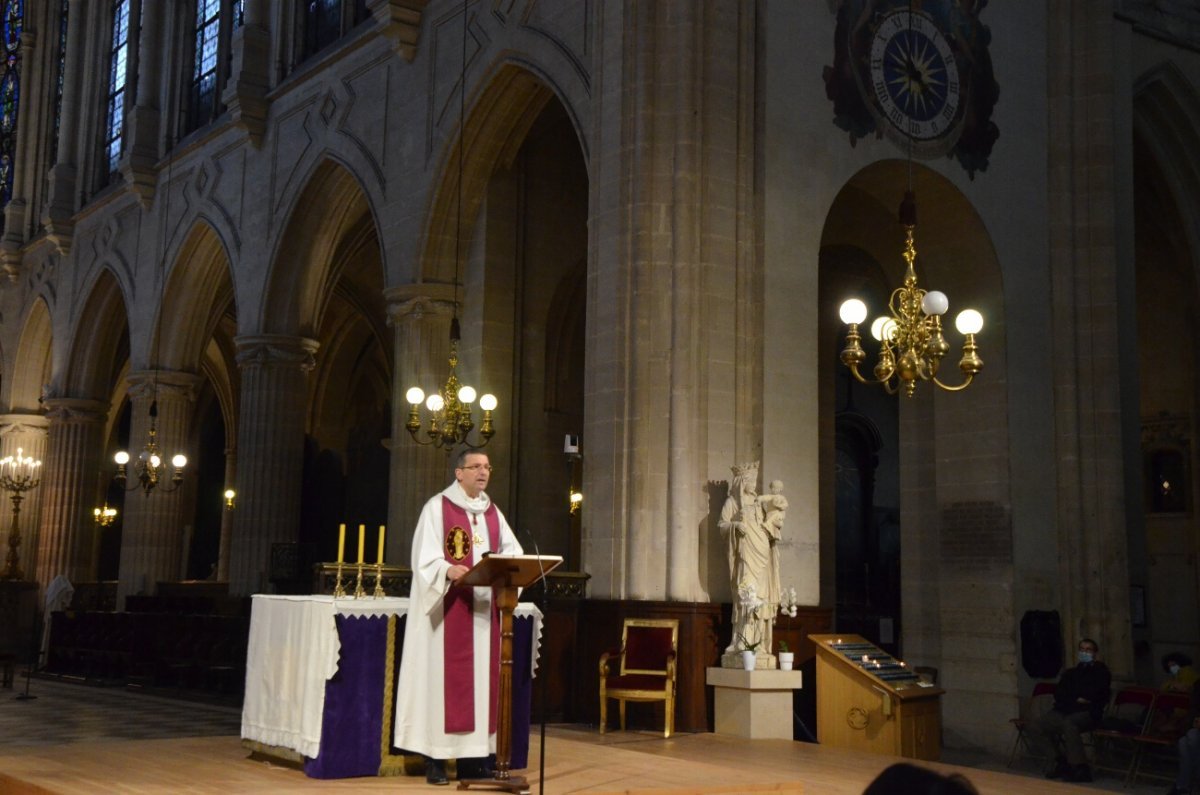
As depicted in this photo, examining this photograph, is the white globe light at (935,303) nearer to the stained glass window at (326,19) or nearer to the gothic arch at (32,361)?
the stained glass window at (326,19)

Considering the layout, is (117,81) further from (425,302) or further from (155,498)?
(425,302)

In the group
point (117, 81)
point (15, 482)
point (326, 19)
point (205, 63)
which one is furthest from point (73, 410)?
point (326, 19)

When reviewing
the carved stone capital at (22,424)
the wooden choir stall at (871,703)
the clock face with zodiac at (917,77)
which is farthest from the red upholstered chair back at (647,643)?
the carved stone capital at (22,424)

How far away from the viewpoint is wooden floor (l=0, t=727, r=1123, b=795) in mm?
6668

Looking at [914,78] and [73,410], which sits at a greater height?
[914,78]

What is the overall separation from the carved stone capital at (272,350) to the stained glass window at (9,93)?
13.6 metres

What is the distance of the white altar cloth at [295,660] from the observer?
691 cm

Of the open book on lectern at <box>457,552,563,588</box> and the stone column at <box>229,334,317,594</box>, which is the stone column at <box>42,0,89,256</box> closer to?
the stone column at <box>229,334,317,594</box>

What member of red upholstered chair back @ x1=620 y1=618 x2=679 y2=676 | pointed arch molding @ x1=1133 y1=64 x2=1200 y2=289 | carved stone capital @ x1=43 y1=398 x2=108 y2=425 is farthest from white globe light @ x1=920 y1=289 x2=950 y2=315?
carved stone capital @ x1=43 y1=398 x2=108 y2=425

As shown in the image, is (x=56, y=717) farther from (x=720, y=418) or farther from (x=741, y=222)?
(x=741, y=222)

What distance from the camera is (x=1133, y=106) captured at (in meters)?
15.8

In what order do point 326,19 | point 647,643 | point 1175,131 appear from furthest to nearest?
point 326,19 → point 1175,131 → point 647,643

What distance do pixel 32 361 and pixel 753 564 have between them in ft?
71.6

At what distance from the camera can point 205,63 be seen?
2209cm
